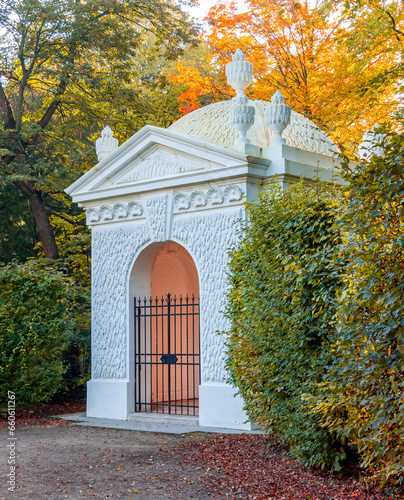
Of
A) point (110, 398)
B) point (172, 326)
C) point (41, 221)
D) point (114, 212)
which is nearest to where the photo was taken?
point (110, 398)

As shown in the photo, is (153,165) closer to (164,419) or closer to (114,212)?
(114,212)

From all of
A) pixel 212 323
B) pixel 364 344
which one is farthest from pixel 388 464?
pixel 212 323

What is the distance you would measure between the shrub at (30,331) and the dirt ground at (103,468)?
2.23 m

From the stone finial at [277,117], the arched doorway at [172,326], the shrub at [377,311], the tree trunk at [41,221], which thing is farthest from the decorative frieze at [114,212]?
the shrub at [377,311]

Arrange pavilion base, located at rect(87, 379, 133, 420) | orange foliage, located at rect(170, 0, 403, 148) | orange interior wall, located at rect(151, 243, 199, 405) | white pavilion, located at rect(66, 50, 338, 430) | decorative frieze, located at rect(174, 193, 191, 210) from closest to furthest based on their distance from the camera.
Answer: white pavilion, located at rect(66, 50, 338, 430), decorative frieze, located at rect(174, 193, 191, 210), pavilion base, located at rect(87, 379, 133, 420), orange interior wall, located at rect(151, 243, 199, 405), orange foliage, located at rect(170, 0, 403, 148)

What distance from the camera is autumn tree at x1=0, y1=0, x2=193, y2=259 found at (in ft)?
49.9

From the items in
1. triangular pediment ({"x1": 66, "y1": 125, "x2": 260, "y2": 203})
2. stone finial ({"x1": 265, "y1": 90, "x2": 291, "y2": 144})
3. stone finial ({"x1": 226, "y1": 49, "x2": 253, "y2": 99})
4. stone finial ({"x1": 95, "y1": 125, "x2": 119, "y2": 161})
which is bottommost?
triangular pediment ({"x1": 66, "y1": 125, "x2": 260, "y2": 203})

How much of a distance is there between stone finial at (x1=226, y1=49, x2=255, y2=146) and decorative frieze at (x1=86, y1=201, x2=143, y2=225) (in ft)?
7.80

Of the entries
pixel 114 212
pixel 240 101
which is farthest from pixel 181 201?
pixel 240 101

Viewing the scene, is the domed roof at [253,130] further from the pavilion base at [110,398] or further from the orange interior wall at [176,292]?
the pavilion base at [110,398]

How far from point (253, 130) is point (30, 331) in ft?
18.5

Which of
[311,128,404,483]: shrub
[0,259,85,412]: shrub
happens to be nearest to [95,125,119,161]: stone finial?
[0,259,85,412]: shrub

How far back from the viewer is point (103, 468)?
7012mm

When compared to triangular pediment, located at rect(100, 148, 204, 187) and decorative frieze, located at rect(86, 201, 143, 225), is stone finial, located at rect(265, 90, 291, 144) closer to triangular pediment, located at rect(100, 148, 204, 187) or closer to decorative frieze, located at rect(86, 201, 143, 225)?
triangular pediment, located at rect(100, 148, 204, 187)
